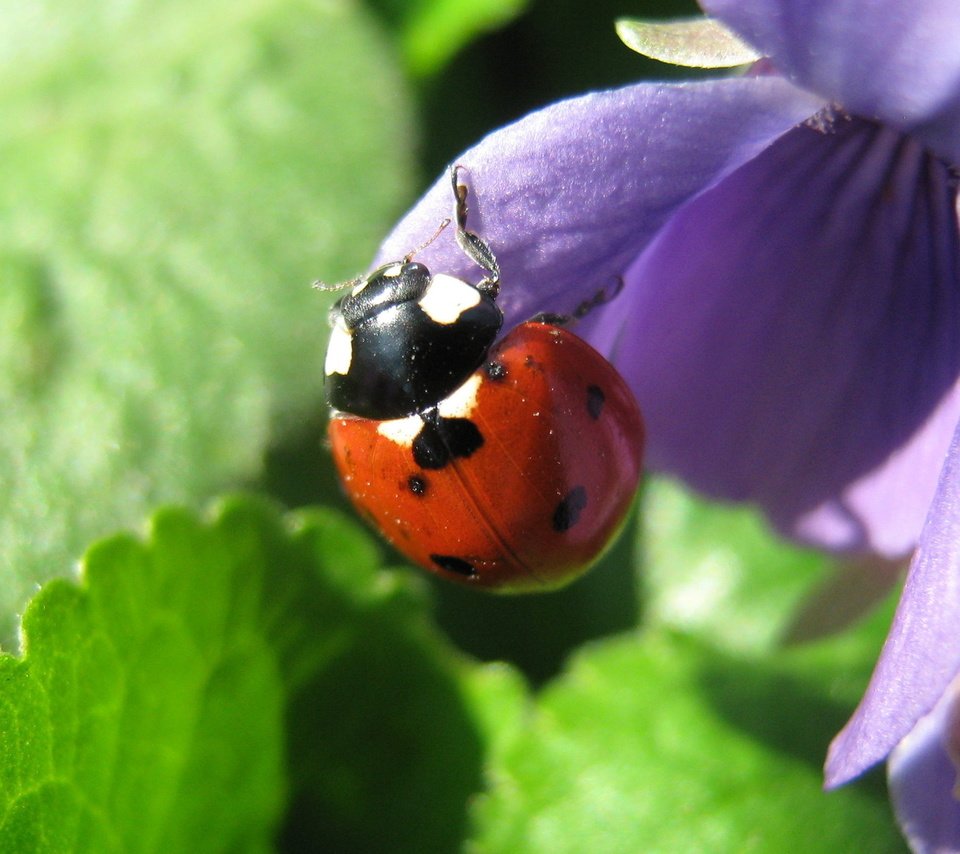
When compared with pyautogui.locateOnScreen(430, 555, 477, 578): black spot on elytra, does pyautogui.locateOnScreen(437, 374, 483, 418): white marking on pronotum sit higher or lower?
higher

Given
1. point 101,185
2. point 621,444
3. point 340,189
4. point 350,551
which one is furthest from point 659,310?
point 101,185

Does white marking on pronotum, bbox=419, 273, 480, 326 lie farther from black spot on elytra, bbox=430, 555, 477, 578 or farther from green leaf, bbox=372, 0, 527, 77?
green leaf, bbox=372, 0, 527, 77

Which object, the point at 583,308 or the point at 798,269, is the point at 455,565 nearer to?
the point at 583,308

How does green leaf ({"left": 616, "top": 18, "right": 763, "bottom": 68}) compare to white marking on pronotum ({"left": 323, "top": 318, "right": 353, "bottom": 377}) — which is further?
white marking on pronotum ({"left": 323, "top": 318, "right": 353, "bottom": 377})

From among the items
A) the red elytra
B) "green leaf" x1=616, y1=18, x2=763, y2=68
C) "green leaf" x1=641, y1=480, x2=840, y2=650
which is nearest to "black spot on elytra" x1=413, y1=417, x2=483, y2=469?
the red elytra

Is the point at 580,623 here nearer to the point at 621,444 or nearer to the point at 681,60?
the point at 621,444

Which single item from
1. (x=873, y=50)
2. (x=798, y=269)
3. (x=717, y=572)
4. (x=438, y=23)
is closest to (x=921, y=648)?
(x=873, y=50)

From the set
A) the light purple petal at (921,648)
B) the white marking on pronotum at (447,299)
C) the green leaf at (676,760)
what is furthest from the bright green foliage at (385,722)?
the light purple petal at (921,648)
